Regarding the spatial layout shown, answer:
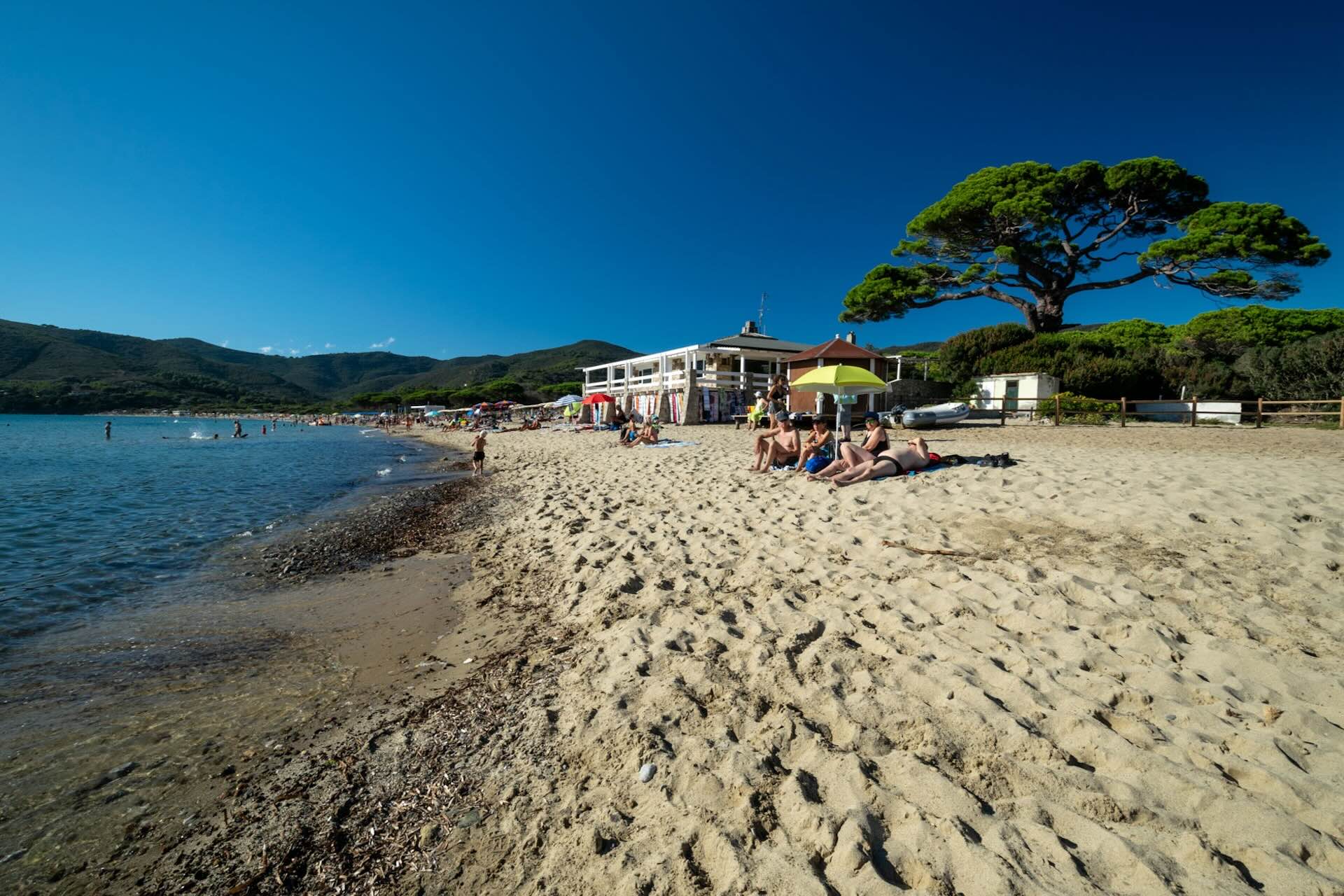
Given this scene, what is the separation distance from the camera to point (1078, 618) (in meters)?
3.37

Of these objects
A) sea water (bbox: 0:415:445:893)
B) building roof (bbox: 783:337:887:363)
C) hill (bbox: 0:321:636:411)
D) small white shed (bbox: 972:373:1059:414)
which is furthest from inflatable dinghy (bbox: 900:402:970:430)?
hill (bbox: 0:321:636:411)

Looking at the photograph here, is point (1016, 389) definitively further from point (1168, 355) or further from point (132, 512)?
point (132, 512)

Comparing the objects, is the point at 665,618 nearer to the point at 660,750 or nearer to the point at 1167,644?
the point at 660,750

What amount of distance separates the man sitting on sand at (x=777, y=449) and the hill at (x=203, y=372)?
74.4 metres

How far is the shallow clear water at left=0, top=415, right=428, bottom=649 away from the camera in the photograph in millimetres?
5625

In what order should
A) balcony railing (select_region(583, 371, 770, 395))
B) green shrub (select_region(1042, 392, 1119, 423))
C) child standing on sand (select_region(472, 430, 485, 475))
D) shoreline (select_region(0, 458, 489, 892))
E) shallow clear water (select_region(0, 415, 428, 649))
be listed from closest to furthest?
shoreline (select_region(0, 458, 489, 892)) < shallow clear water (select_region(0, 415, 428, 649)) < child standing on sand (select_region(472, 430, 485, 475)) < green shrub (select_region(1042, 392, 1119, 423)) < balcony railing (select_region(583, 371, 770, 395))

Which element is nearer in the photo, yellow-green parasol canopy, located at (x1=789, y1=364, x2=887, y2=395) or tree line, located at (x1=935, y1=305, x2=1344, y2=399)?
yellow-green parasol canopy, located at (x1=789, y1=364, x2=887, y2=395)

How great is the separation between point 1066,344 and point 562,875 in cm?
3115

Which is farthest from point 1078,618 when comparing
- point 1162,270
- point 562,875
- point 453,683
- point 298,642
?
point 1162,270

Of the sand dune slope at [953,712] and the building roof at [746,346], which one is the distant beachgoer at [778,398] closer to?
the building roof at [746,346]

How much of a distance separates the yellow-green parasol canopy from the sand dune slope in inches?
182

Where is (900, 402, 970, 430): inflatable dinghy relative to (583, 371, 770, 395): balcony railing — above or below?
below

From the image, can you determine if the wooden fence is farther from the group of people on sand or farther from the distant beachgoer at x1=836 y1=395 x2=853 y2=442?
the group of people on sand

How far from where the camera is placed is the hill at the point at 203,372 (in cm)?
10119
